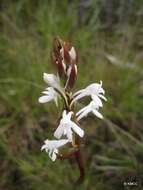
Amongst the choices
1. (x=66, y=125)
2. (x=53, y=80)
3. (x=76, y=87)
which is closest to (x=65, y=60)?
(x=53, y=80)

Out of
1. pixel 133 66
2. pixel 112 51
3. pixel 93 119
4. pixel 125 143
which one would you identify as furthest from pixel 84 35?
pixel 125 143

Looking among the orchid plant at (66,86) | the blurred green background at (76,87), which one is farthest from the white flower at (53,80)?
the blurred green background at (76,87)

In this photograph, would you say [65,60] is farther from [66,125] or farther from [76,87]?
[76,87]

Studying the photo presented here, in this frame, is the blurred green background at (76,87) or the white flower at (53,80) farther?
the blurred green background at (76,87)

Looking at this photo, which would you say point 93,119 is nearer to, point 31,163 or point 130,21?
point 31,163

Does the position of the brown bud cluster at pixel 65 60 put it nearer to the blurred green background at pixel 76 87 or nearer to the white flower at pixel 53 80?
the white flower at pixel 53 80

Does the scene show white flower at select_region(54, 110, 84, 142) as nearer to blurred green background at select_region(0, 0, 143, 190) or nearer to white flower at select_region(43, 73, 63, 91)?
white flower at select_region(43, 73, 63, 91)
